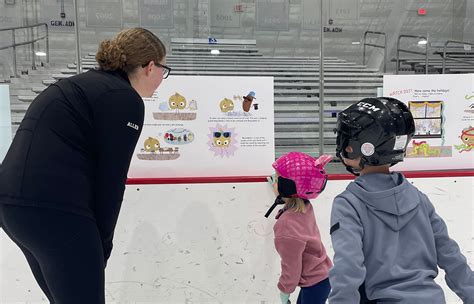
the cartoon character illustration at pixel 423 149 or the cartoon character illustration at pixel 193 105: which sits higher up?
the cartoon character illustration at pixel 193 105

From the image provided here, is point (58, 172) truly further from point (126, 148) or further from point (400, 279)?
point (400, 279)

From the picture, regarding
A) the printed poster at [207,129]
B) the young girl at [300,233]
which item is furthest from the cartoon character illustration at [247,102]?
the young girl at [300,233]

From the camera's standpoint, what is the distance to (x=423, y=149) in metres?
2.59

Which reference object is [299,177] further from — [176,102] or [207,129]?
[176,102]

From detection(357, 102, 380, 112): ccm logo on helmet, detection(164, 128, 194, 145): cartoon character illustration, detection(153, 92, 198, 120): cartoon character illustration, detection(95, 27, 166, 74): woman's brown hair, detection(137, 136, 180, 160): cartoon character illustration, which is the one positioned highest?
detection(95, 27, 166, 74): woman's brown hair

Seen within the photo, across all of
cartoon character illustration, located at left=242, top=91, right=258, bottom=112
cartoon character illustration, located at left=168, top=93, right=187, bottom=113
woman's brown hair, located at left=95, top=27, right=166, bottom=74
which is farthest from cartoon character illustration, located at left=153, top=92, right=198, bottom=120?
woman's brown hair, located at left=95, top=27, right=166, bottom=74

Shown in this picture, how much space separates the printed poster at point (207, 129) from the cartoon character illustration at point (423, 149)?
818mm

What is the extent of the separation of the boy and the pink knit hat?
1.86 feet

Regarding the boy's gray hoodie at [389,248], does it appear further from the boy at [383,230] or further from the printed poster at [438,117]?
the printed poster at [438,117]

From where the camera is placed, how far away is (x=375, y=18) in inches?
183

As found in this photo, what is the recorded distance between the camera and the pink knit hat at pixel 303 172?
183cm

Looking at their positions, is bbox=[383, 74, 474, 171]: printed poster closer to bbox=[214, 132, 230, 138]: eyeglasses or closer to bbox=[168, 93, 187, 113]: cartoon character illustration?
bbox=[214, 132, 230, 138]: eyeglasses

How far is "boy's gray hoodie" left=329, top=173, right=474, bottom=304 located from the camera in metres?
1.11

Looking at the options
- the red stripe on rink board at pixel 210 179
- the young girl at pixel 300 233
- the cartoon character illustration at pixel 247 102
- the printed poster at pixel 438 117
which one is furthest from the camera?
the printed poster at pixel 438 117
